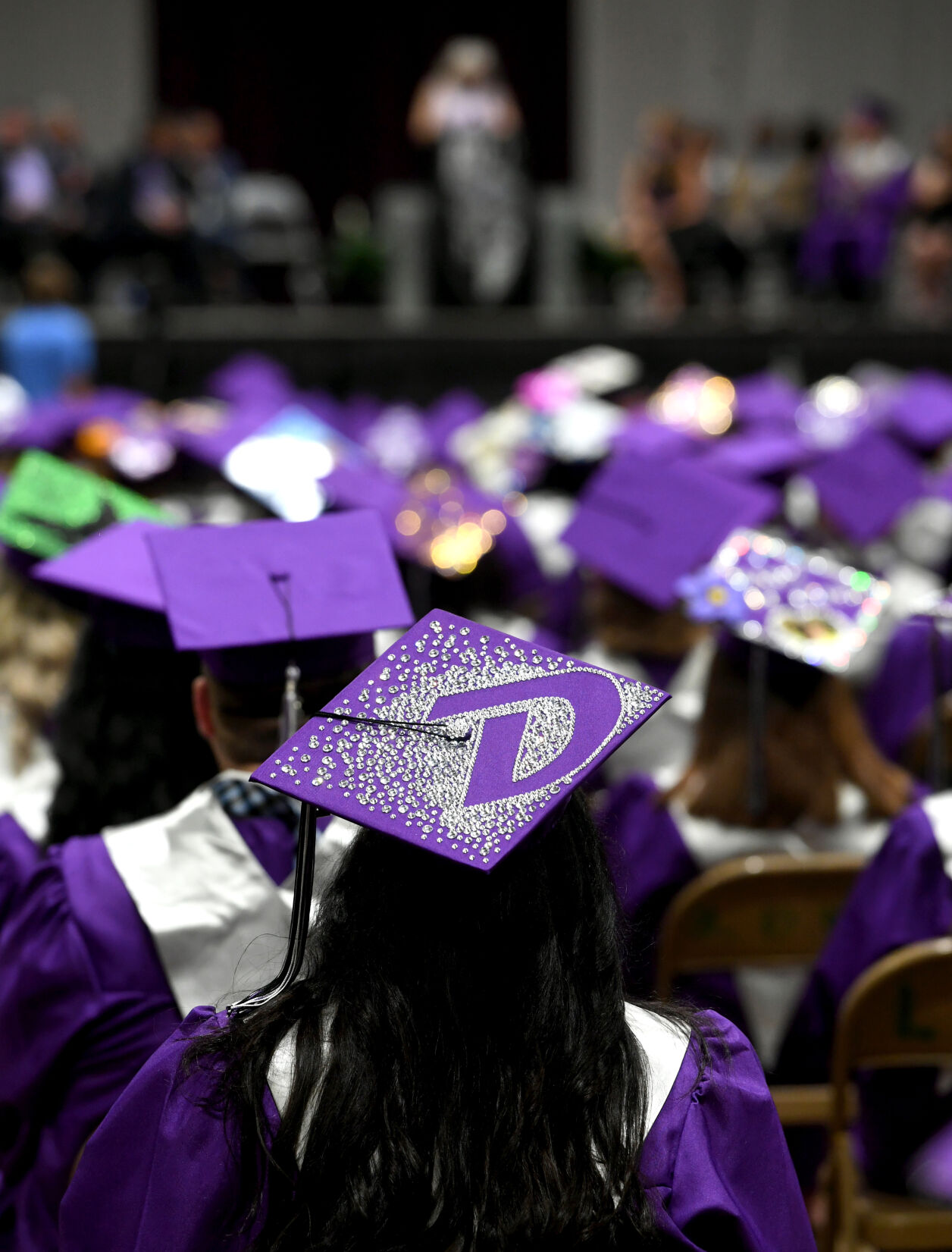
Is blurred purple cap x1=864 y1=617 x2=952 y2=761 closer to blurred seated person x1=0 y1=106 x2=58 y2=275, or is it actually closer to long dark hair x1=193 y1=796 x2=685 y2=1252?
long dark hair x1=193 y1=796 x2=685 y2=1252

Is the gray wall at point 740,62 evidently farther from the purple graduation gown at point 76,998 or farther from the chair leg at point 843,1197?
the purple graduation gown at point 76,998

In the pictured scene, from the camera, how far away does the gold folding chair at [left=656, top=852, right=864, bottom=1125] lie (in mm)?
2102

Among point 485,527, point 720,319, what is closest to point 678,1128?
point 485,527

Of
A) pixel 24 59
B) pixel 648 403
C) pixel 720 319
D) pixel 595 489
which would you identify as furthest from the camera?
pixel 24 59

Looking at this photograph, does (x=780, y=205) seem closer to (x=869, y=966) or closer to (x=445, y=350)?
(x=445, y=350)

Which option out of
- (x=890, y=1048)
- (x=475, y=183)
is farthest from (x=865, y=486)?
(x=475, y=183)

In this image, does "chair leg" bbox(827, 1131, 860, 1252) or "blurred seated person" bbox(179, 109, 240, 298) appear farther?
"blurred seated person" bbox(179, 109, 240, 298)

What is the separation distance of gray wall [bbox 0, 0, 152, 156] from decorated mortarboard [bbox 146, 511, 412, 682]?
542 inches

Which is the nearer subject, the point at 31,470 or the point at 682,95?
the point at 31,470

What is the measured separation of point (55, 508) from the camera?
2.76 metres

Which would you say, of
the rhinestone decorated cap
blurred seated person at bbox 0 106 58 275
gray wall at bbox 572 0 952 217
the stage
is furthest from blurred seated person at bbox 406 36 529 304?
the rhinestone decorated cap

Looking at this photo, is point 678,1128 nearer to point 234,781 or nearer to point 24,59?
point 234,781

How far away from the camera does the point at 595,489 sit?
324cm

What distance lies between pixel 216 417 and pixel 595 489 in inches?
118
